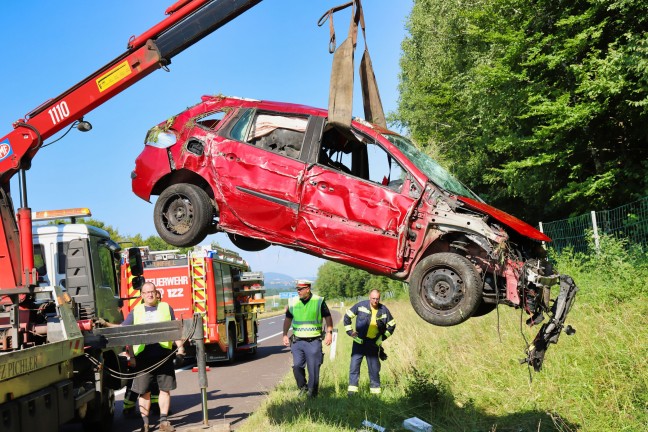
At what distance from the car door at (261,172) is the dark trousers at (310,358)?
3.57 m

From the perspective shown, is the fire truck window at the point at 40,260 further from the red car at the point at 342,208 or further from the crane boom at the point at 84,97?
the red car at the point at 342,208

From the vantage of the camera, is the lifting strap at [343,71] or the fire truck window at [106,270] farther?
the fire truck window at [106,270]

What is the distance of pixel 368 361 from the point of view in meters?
10.0

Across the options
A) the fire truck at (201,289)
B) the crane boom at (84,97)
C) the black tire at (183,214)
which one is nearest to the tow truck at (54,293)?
the crane boom at (84,97)

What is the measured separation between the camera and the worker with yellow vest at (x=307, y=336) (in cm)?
945

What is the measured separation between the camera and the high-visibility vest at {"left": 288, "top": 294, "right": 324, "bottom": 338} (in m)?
9.55

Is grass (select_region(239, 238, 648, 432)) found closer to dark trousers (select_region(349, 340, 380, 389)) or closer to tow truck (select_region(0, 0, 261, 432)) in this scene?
dark trousers (select_region(349, 340, 380, 389))

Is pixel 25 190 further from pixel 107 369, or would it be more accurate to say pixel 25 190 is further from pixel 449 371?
pixel 449 371

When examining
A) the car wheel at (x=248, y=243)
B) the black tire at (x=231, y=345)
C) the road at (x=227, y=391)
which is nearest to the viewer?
the car wheel at (x=248, y=243)

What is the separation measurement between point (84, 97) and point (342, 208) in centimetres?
367

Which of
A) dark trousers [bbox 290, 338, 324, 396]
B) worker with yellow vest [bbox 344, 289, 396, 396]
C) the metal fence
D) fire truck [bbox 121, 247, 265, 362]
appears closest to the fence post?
the metal fence

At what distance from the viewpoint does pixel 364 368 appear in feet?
40.1

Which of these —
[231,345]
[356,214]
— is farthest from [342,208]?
[231,345]

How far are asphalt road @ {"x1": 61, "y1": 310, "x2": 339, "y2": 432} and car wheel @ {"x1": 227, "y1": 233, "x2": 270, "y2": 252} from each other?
278cm
